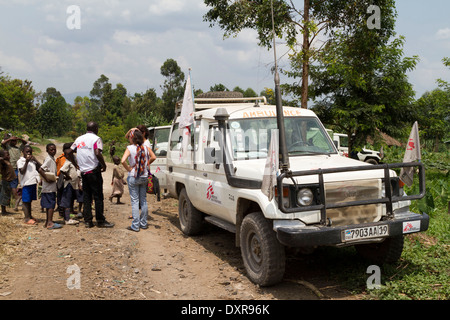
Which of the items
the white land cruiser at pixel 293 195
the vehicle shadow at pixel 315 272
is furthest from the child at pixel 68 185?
the vehicle shadow at pixel 315 272

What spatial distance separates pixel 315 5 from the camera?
39.0ft

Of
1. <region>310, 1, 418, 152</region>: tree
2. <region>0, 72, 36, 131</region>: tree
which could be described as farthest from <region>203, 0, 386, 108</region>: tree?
<region>0, 72, 36, 131</region>: tree

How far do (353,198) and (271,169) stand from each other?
1032 mm

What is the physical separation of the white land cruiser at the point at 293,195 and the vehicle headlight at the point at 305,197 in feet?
0.04

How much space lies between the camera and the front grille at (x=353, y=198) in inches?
181

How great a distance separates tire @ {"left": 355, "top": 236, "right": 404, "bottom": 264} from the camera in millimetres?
5180

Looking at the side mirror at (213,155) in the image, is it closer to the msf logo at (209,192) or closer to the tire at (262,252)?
the msf logo at (209,192)

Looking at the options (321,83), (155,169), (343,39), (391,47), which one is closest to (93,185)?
(155,169)

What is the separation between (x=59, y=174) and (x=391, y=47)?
1206cm

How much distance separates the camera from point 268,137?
5828 millimetres

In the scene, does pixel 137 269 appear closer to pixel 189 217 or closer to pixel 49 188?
pixel 189 217

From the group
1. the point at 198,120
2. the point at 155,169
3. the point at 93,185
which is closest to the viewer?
the point at 198,120

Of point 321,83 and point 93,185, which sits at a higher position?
point 321,83
